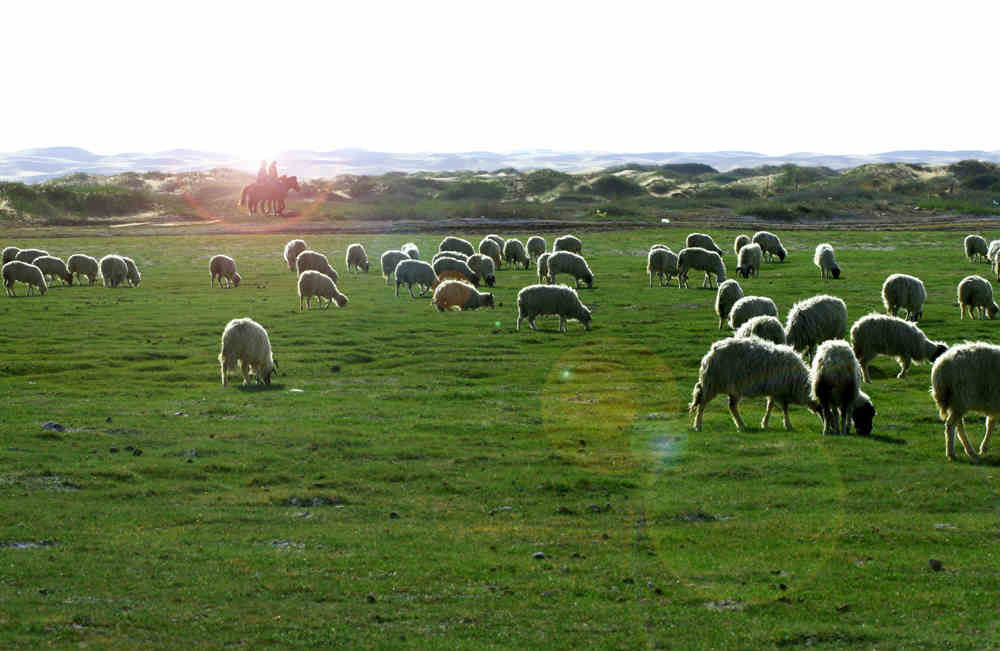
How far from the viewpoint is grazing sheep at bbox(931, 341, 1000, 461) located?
16.1m

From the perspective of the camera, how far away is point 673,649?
957 cm

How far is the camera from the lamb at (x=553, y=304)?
1328 inches

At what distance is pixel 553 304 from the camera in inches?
1328

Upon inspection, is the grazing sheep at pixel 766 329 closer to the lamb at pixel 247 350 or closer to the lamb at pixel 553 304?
the lamb at pixel 553 304

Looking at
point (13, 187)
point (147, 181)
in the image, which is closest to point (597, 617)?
point (13, 187)

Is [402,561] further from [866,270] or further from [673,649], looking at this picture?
[866,270]

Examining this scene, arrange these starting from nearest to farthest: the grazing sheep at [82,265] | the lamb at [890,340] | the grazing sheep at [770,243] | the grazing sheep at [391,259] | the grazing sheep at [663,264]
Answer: the lamb at [890,340] → the grazing sheep at [663,264] → the grazing sheep at [391,259] → the grazing sheep at [82,265] → the grazing sheep at [770,243]

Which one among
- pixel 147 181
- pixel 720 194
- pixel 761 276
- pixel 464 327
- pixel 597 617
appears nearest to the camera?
pixel 597 617

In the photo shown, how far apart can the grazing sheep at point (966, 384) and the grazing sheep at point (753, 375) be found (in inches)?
109

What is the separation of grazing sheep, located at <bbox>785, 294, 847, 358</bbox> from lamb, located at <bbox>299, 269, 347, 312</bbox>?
20.8 meters

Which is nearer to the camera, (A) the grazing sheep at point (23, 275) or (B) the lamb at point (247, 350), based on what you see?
(B) the lamb at point (247, 350)

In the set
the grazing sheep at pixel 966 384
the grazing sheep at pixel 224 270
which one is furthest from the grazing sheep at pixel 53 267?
the grazing sheep at pixel 966 384

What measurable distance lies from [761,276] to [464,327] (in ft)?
72.5

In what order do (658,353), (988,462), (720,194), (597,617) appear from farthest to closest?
1. (720,194)
2. (658,353)
3. (988,462)
4. (597,617)
